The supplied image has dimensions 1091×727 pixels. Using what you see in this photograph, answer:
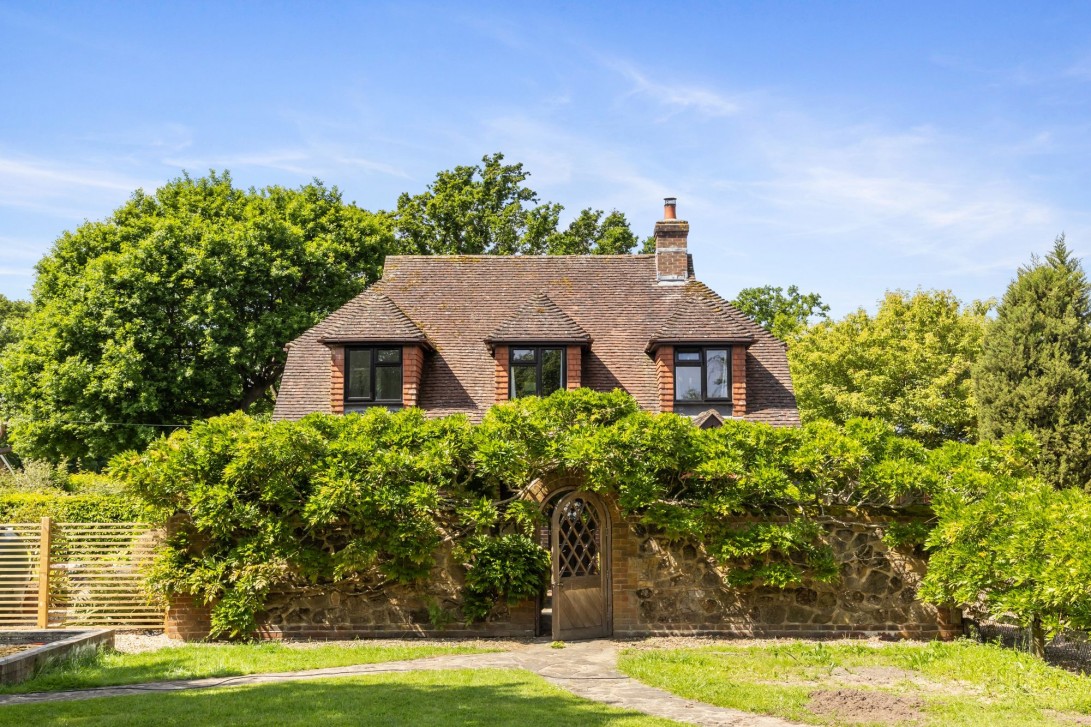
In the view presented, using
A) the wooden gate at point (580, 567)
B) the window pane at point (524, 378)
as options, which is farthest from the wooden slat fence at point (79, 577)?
the window pane at point (524, 378)

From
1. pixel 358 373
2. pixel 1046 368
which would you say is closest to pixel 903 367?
pixel 1046 368

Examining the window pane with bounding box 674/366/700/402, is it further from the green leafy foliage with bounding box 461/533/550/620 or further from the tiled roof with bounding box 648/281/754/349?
the green leafy foliage with bounding box 461/533/550/620

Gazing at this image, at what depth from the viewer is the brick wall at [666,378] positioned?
67.2 ft

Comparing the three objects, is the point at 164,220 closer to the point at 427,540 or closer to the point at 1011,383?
the point at 427,540

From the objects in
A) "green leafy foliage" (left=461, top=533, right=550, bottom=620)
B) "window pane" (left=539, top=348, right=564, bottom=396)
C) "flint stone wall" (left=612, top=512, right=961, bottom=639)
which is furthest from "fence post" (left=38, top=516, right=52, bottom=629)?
"window pane" (left=539, top=348, right=564, bottom=396)

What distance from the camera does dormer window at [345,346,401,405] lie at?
20688mm

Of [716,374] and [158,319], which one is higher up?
[158,319]

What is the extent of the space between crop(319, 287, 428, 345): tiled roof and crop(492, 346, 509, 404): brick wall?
173cm

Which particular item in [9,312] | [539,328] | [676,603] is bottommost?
[676,603]

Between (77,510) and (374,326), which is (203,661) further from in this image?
(374,326)

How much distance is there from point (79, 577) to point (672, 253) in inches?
598

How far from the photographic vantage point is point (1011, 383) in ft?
76.5

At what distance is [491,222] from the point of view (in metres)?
36.7

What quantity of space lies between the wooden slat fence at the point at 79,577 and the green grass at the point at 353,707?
212 inches
